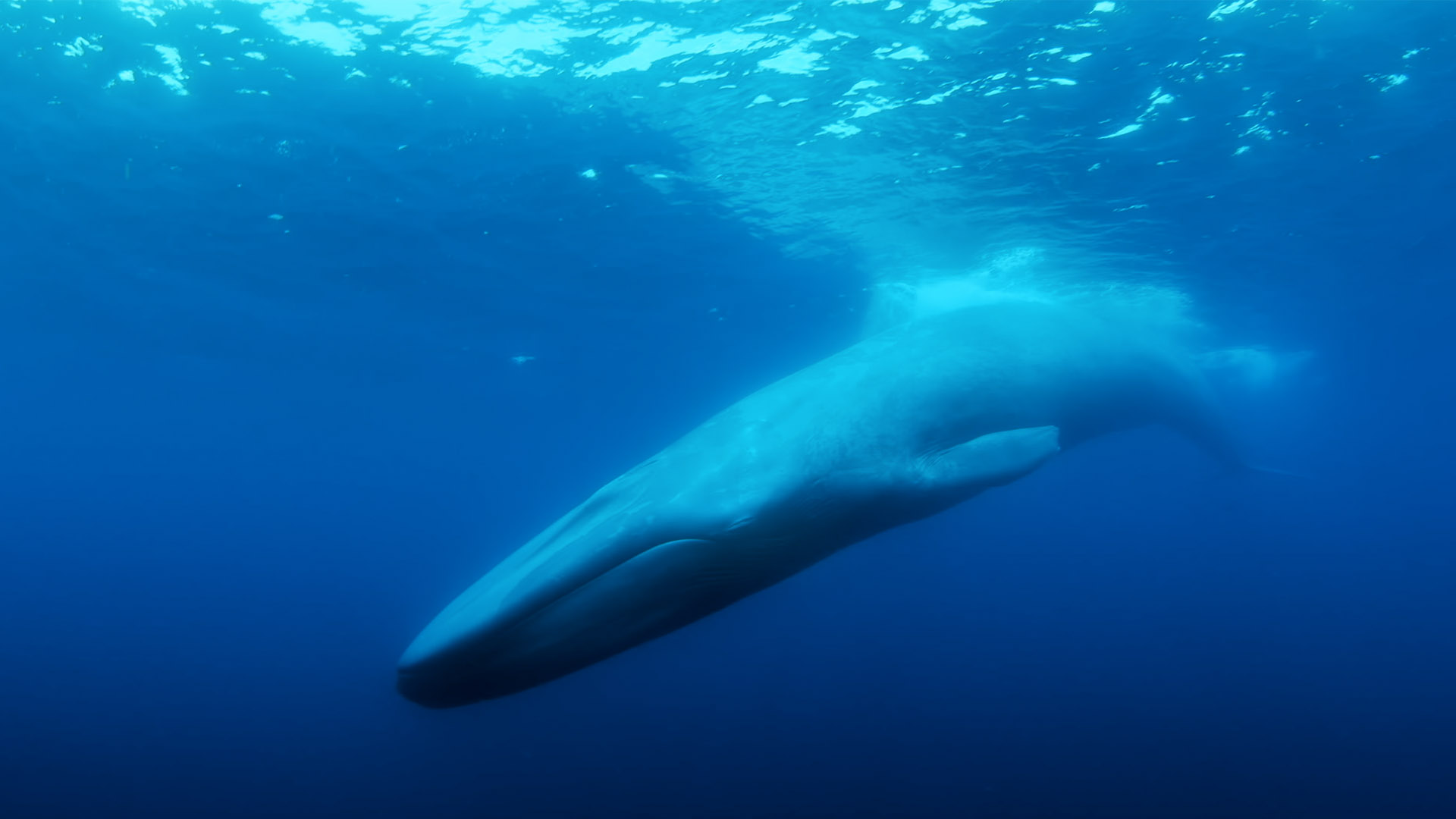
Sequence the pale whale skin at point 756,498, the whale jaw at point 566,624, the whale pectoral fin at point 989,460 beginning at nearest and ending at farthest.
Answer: the whale jaw at point 566,624, the pale whale skin at point 756,498, the whale pectoral fin at point 989,460

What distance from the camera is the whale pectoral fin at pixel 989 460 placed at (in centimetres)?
480

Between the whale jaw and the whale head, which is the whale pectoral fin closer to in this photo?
the whale head

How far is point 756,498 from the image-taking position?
164 inches

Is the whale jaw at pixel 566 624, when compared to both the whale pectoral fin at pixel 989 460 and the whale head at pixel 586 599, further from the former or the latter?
the whale pectoral fin at pixel 989 460

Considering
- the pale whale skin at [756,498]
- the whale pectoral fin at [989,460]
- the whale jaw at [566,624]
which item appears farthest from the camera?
the whale pectoral fin at [989,460]

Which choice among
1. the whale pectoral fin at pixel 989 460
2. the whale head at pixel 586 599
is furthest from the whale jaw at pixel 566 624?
the whale pectoral fin at pixel 989 460

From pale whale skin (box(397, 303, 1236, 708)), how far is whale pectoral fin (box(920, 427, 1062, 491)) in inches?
0.4

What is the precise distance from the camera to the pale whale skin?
364cm

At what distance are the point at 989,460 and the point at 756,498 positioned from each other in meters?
1.71

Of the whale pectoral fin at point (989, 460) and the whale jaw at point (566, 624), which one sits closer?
the whale jaw at point (566, 624)

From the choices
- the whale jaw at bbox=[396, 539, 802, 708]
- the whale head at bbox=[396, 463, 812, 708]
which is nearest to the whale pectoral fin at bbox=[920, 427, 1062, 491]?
the whale head at bbox=[396, 463, 812, 708]

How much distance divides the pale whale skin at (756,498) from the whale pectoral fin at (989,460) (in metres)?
0.01

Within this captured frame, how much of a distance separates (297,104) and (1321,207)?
66.2 feet

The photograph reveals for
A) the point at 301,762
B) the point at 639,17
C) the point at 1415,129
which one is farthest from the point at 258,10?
the point at 1415,129
